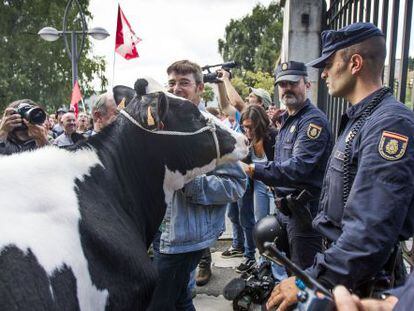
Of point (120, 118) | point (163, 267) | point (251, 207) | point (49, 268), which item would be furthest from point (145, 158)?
point (251, 207)

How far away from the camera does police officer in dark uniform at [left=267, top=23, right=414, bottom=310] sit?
5.82ft

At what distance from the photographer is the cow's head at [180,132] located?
104 inches

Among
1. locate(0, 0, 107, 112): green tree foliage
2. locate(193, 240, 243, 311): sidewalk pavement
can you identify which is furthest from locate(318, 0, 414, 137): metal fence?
locate(0, 0, 107, 112): green tree foliage

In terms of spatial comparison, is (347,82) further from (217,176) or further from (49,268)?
A: (49,268)

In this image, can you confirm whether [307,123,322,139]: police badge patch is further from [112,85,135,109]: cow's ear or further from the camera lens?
the camera lens

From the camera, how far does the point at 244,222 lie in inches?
221

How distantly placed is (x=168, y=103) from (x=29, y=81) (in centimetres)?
2713

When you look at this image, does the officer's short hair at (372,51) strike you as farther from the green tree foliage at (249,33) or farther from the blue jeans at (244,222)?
the green tree foliage at (249,33)

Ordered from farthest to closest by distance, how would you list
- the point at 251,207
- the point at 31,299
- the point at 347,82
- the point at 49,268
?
the point at 251,207
the point at 347,82
the point at 49,268
the point at 31,299

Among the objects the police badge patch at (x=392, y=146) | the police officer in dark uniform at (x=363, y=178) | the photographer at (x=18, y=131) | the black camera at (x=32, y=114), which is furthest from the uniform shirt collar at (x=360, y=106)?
the photographer at (x=18, y=131)

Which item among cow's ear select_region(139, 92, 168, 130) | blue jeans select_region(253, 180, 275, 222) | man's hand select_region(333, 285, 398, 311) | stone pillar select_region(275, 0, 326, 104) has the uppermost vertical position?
stone pillar select_region(275, 0, 326, 104)

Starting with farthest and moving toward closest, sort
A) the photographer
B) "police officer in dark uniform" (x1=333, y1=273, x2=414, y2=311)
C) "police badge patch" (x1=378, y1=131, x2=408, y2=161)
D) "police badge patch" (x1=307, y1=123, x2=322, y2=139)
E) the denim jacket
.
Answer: the photographer, "police badge patch" (x1=307, y1=123, x2=322, y2=139), the denim jacket, "police badge patch" (x1=378, y1=131, x2=408, y2=161), "police officer in dark uniform" (x1=333, y1=273, x2=414, y2=311)

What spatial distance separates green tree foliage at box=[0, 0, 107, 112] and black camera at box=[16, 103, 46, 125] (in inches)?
1005

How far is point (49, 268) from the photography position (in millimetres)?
1719
